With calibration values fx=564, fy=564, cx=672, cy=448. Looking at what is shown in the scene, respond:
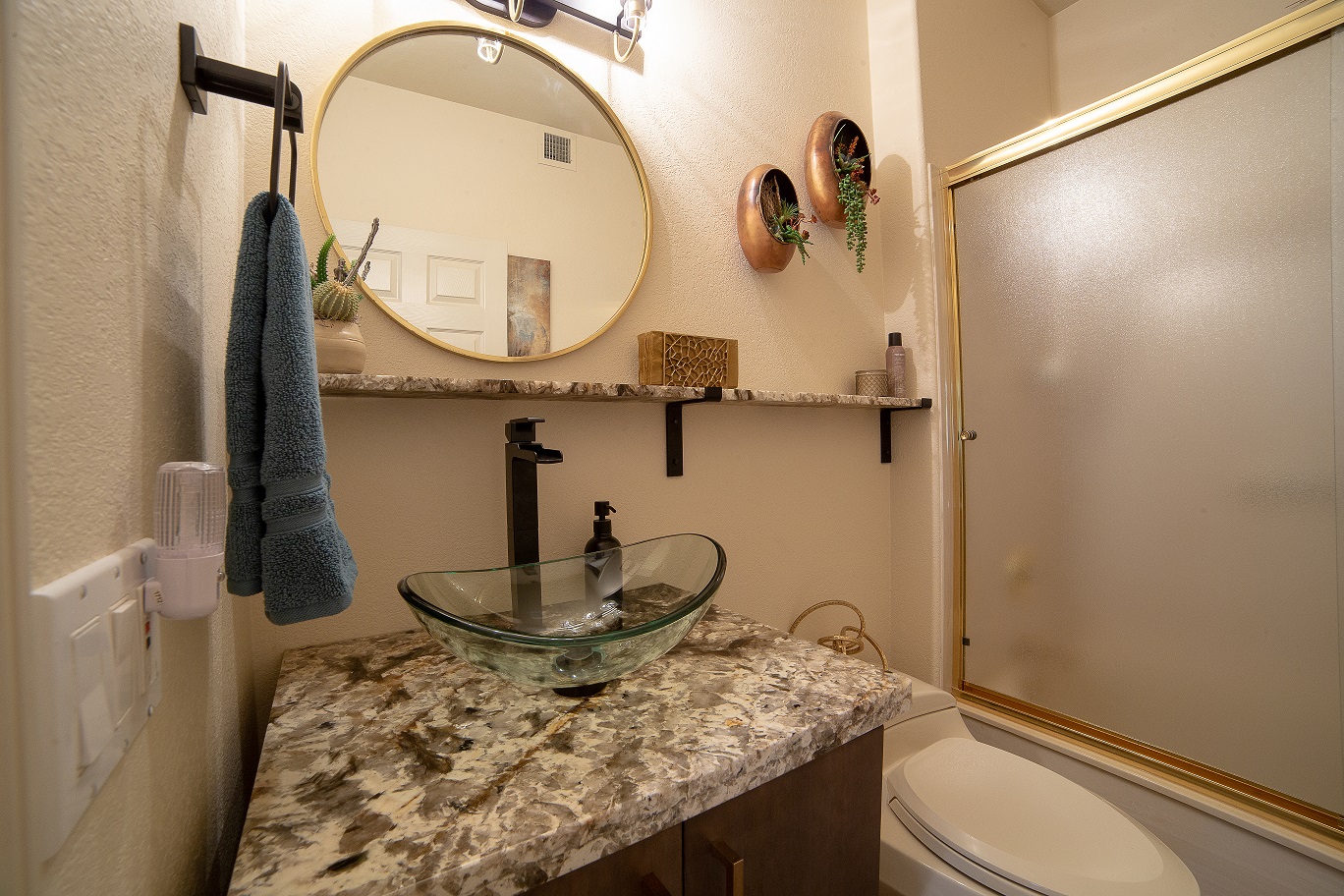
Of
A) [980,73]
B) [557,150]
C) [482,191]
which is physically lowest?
[482,191]

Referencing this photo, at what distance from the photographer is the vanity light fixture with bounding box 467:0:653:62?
42.7 inches

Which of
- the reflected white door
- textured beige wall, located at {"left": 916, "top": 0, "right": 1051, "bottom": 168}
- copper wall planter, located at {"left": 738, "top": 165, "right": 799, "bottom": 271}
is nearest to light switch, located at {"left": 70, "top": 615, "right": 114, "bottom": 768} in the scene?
the reflected white door

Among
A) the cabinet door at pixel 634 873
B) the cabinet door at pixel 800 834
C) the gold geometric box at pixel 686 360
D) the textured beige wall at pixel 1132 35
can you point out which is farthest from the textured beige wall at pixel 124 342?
the textured beige wall at pixel 1132 35

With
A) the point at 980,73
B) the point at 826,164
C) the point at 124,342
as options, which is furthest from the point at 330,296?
the point at 980,73

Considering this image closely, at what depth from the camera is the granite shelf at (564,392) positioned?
33.0 inches

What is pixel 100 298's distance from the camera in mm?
324

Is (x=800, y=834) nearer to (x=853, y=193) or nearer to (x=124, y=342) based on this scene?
(x=124, y=342)

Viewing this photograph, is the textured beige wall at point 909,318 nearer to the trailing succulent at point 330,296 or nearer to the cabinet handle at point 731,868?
the cabinet handle at point 731,868

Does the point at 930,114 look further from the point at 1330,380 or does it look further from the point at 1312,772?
the point at 1312,772

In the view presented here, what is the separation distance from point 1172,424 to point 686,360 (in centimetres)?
108

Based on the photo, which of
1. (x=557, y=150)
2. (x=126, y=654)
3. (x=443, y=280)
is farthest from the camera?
(x=557, y=150)

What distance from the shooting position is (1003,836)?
916mm

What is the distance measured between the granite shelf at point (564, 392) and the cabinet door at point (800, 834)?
2.13 ft

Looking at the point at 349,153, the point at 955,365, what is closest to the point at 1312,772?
the point at 955,365
